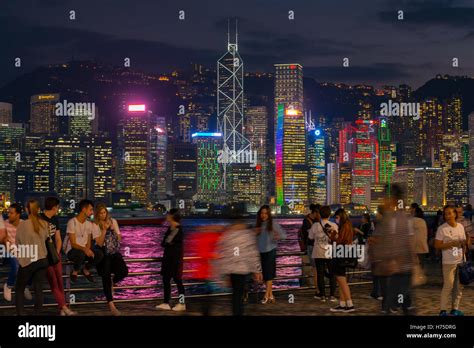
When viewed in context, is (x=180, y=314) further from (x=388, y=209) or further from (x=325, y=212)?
(x=388, y=209)

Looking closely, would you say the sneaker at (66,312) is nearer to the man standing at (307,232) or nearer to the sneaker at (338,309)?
the sneaker at (338,309)

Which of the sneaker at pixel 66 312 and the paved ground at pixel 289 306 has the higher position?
the sneaker at pixel 66 312

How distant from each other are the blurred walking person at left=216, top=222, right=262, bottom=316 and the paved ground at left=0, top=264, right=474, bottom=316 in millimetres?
2443

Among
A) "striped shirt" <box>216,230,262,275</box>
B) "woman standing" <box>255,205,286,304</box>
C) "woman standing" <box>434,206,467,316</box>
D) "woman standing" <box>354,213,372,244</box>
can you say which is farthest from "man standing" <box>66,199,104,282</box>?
"woman standing" <box>354,213,372,244</box>

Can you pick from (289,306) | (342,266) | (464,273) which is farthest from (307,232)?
(464,273)

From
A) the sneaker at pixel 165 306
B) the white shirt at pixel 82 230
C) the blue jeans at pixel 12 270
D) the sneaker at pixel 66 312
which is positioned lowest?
the sneaker at pixel 165 306

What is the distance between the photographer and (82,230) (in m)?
14.5

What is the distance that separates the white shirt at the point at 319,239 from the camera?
53.9 feet

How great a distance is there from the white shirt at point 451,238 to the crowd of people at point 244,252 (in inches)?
0.6

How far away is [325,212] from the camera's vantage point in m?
16.4

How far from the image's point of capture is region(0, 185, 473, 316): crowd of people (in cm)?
1181

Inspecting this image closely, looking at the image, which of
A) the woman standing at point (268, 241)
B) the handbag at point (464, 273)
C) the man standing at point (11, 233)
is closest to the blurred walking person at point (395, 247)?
the handbag at point (464, 273)
